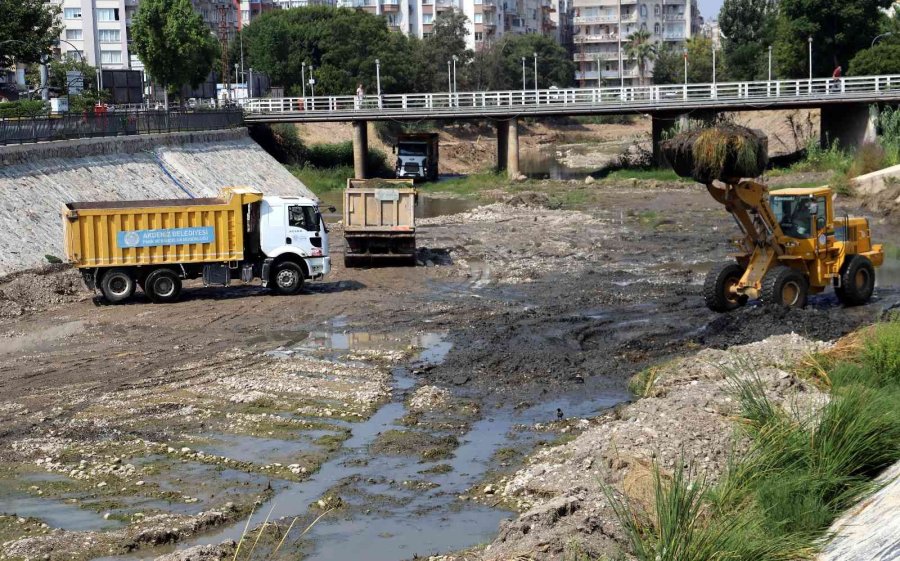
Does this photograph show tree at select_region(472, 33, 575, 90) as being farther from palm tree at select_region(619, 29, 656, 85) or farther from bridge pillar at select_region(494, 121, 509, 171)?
bridge pillar at select_region(494, 121, 509, 171)

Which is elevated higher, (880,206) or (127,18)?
(127,18)

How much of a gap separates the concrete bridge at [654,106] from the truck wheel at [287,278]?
Result: 36.6m

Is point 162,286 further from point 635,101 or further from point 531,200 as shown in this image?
point 635,101

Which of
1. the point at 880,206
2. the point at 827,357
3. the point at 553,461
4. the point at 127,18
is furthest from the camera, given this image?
the point at 127,18

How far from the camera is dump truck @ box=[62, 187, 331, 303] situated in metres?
→ 27.6

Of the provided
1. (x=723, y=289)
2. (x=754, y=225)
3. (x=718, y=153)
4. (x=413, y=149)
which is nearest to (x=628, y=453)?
(x=718, y=153)

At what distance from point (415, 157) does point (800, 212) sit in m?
43.6

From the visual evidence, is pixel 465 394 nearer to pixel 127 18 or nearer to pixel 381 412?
pixel 381 412

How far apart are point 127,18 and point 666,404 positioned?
98672 millimetres

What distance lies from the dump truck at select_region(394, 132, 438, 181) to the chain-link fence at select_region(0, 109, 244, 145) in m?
10.4

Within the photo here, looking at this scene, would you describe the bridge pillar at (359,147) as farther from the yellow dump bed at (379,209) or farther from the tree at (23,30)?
the yellow dump bed at (379,209)

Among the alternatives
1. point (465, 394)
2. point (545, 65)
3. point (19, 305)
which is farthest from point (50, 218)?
point (545, 65)

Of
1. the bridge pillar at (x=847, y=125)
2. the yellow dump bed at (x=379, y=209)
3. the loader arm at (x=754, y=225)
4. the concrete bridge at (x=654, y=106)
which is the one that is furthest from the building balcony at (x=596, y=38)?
the loader arm at (x=754, y=225)

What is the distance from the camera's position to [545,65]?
4855 inches
